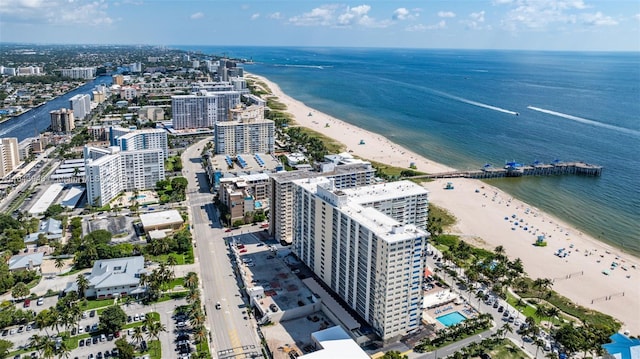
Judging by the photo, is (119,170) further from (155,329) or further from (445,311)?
(445,311)

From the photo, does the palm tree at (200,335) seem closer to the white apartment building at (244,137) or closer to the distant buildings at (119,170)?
the distant buildings at (119,170)

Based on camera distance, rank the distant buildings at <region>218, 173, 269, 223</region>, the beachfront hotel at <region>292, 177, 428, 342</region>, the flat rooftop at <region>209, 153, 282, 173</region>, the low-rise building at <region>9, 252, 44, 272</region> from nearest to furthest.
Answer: the beachfront hotel at <region>292, 177, 428, 342</region>, the low-rise building at <region>9, 252, 44, 272</region>, the distant buildings at <region>218, 173, 269, 223</region>, the flat rooftop at <region>209, 153, 282, 173</region>

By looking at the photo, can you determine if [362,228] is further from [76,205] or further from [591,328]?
[76,205]

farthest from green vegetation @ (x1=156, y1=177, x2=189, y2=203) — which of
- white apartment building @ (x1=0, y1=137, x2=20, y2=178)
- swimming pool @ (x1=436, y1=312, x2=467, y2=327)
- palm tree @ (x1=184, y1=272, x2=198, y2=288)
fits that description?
swimming pool @ (x1=436, y1=312, x2=467, y2=327)

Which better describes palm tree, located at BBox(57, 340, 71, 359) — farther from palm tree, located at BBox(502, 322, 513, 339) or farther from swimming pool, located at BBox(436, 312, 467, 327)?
palm tree, located at BBox(502, 322, 513, 339)

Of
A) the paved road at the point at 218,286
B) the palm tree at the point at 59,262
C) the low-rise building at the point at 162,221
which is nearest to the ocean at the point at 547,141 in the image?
the paved road at the point at 218,286

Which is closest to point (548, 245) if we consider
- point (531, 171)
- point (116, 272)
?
point (531, 171)

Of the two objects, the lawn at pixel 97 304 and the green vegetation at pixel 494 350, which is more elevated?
the lawn at pixel 97 304
